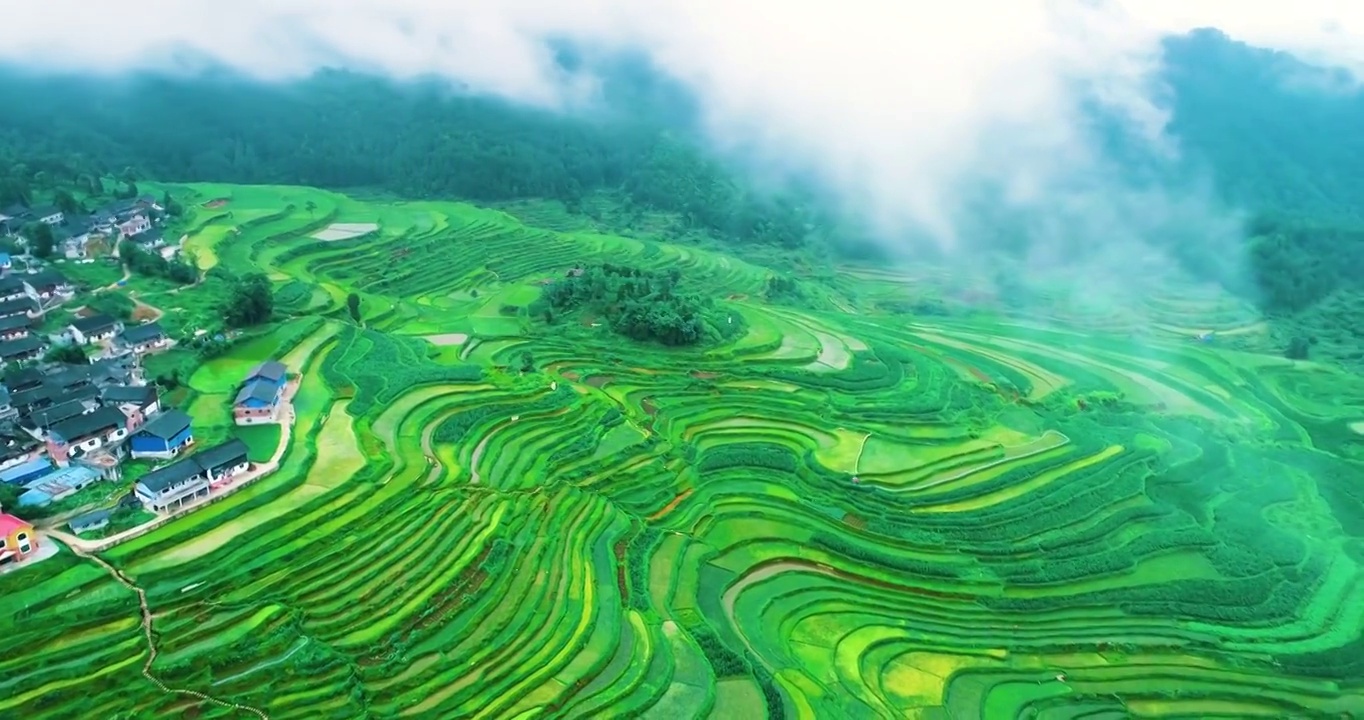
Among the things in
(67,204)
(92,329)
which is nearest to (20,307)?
(92,329)

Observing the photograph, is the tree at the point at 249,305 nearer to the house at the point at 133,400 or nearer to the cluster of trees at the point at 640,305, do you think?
the house at the point at 133,400

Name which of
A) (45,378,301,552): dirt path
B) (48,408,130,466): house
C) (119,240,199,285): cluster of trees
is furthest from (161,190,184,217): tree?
(48,408,130,466): house

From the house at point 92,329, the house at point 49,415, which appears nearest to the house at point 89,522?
the house at point 49,415

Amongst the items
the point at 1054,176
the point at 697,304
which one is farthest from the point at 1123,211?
the point at 697,304

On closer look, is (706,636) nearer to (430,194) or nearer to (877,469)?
(877,469)

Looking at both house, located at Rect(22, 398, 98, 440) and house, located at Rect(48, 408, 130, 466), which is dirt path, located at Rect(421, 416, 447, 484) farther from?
house, located at Rect(22, 398, 98, 440)

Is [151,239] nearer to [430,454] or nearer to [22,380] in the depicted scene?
[22,380]
